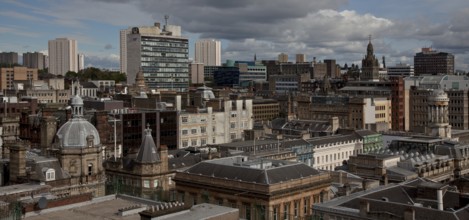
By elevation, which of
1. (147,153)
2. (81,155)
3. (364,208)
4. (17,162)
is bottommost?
(364,208)

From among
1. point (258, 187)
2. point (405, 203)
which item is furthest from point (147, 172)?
point (405, 203)

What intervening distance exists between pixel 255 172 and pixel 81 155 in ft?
62.6

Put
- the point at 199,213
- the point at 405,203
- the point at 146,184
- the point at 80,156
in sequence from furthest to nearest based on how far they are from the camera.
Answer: the point at 146,184, the point at 80,156, the point at 405,203, the point at 199,213

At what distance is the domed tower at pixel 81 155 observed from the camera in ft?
217

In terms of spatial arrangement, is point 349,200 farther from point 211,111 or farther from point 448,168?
point 211,111

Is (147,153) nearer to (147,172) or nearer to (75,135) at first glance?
(147,172)

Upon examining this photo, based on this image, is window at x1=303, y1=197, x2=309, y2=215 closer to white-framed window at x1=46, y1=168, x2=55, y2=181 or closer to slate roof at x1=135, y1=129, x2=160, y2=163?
slate roof at x1=135, y1=129, x2=160, y2=163

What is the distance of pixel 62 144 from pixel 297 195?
26.3 meters

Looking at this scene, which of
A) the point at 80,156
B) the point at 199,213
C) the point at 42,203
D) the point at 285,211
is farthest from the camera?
the point at 80,156

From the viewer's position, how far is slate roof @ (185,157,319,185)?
211 ft

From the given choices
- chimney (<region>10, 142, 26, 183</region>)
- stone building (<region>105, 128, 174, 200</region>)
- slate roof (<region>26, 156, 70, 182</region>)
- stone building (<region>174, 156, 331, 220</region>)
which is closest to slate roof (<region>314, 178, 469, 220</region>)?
stone building (<region>174, 156, 331, 220</region>)

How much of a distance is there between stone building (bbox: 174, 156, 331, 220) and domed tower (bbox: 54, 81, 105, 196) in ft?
32.6

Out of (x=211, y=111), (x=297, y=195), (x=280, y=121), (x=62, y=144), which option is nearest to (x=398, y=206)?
(x=297, y=195)

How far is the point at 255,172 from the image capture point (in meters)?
65.3
